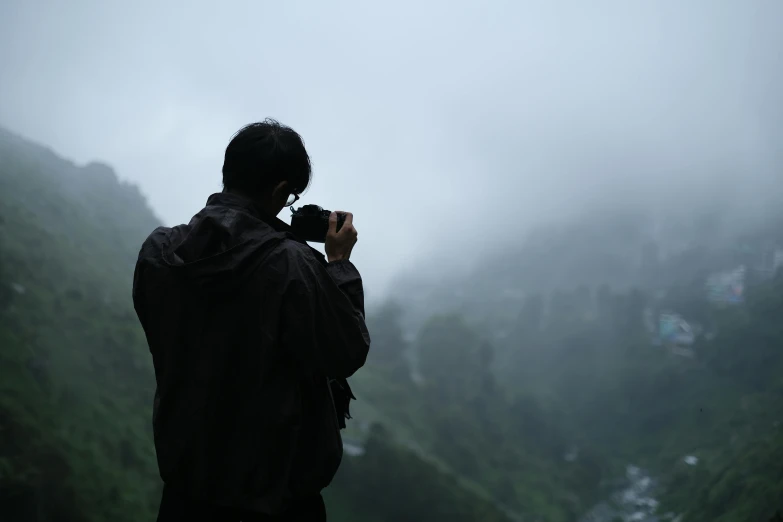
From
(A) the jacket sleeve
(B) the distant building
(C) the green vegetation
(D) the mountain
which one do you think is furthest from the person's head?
(B) the distant building

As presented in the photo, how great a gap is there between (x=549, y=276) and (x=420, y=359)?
320 ft

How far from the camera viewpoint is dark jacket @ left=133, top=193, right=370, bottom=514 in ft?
6.55

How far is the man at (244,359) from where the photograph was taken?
1999mm

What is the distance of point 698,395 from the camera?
69062mm

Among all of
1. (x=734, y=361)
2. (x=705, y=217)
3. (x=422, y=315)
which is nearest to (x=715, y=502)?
(x=734, y=361)

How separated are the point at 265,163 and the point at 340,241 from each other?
497 mm

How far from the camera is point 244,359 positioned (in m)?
2.07

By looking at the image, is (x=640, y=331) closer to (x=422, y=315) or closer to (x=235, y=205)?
(x=422, y=315)

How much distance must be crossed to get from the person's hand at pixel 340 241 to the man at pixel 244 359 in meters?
0.13

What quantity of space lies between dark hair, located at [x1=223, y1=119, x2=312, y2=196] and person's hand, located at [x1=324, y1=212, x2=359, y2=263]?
0.31 m

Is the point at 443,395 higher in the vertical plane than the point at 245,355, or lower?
higher

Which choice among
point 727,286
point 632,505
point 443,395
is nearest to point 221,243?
point 632,505

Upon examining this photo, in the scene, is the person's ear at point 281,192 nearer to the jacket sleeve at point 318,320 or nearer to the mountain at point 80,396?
the jacket sleeve at point 318,320

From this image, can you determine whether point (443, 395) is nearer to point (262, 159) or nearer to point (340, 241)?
point (340, 241)
